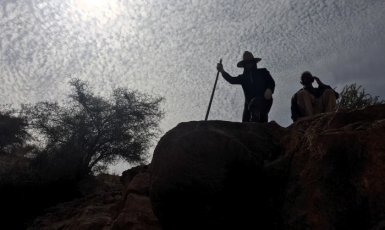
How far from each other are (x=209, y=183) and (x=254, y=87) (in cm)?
325

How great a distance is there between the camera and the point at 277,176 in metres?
3.70

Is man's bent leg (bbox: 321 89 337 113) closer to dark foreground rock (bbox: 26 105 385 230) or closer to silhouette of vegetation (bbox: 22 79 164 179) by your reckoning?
dark foreground rock (bbox: 26 105 385 230)

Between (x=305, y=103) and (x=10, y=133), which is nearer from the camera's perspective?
(x=305, y=103)

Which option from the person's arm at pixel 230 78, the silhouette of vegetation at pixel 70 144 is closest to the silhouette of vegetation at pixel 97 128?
the silhouette of vegetation at pixel 70 144

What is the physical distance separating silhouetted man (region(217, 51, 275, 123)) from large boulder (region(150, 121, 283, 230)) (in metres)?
1.90

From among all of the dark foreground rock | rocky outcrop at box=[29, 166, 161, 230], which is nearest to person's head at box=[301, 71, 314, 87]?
the dark foreground rock

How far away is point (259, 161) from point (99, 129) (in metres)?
12.8

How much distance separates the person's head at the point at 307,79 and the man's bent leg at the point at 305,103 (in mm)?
530

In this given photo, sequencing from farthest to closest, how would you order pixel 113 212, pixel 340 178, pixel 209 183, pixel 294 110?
pixel 113 212, pixel 294 110, pixel 209 183, pixel 340 178

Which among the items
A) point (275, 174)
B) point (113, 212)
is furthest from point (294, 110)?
point (113, 212)

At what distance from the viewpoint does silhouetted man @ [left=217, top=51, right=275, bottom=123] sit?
5898 millimetres

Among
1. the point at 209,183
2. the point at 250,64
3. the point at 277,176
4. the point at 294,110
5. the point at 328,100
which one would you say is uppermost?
the point at 250,64

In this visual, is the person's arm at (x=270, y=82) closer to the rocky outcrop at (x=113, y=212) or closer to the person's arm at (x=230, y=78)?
the person's arm at (x=230, y=78)

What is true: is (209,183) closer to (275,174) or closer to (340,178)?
(275,174)
